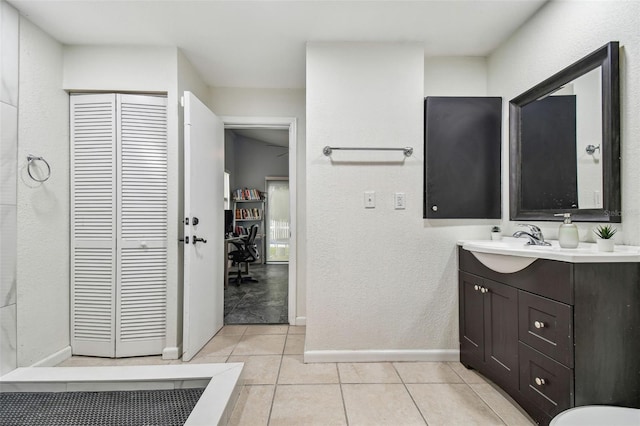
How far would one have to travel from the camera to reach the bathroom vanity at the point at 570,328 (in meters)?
1.28

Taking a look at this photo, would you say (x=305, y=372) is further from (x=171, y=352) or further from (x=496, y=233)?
(x=496, y=233)

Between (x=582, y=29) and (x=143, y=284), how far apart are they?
3310mm

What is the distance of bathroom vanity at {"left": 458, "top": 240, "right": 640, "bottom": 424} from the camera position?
128 cm

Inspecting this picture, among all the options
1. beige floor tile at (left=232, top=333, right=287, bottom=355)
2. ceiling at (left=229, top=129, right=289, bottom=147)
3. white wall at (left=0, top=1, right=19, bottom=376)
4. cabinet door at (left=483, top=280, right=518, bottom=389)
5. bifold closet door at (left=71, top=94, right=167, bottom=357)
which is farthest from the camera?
ceiling at (left=229, top=129, right=289, bottom=147)

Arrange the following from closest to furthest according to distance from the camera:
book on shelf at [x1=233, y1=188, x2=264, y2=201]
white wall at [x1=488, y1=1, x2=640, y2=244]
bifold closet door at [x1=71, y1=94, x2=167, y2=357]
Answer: white wall at [x1=488, y1=1, x2=640, y2=244] → bifold closet door at [x1=71, y1=94, x2=167, y2=357] → book on shelf at [x1=233, y1=188, x2=264, y2=201]

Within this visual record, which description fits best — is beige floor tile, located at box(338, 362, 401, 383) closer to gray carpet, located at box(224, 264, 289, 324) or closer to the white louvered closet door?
gray carpet, located at box(224, 264, 289, 324)

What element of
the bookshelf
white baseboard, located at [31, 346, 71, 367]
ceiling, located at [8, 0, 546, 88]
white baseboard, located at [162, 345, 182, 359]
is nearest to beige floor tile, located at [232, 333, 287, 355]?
white baseboard, located at [162, 345, 182, 359]

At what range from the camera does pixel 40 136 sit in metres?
2.04

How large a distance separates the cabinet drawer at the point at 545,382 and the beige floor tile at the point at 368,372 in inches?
28.8

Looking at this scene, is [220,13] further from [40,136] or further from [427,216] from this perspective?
[427,216]

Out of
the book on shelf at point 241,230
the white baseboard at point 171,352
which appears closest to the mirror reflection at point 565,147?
the white baseboard at point 171,352

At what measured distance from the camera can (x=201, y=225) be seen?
2361 mm

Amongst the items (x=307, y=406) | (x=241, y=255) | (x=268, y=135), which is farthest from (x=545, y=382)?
(x=268, y=135)

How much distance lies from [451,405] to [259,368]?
4.16ft
